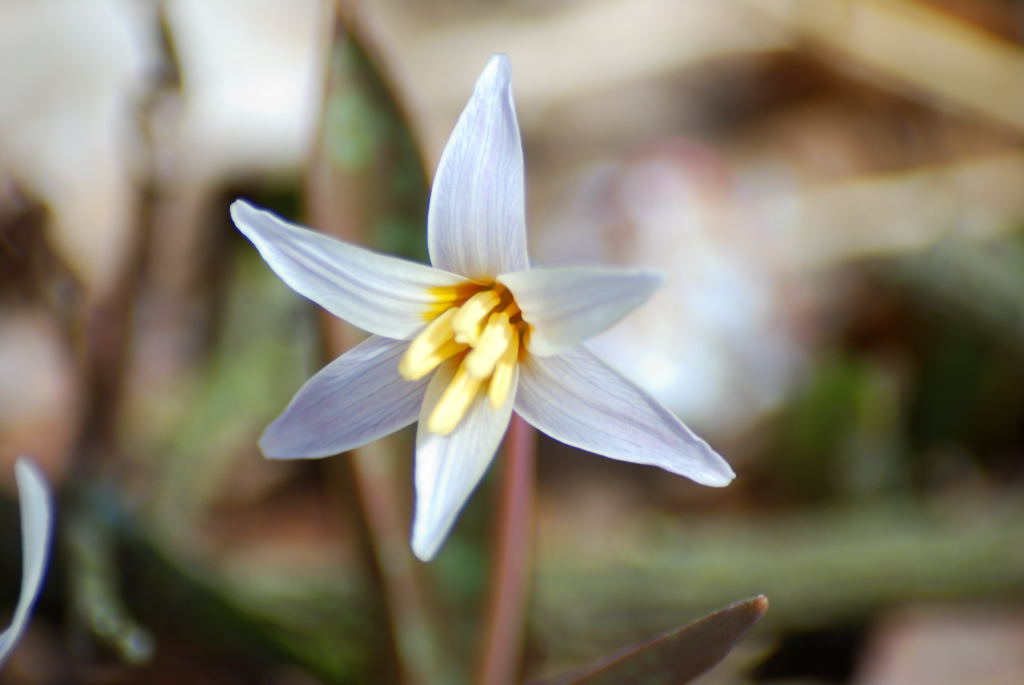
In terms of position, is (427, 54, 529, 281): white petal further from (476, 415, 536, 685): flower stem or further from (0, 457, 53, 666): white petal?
(0, 457, 53, 666): white petal

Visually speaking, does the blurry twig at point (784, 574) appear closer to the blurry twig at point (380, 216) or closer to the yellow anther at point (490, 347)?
the blurry twig at point (380, 216)

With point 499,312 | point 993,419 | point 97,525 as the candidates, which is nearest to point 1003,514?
point 993,419

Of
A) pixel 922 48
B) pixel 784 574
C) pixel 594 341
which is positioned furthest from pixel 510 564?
pixel 922 48

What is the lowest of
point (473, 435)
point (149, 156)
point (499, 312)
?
point (473, 435)

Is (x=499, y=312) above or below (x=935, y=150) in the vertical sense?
below

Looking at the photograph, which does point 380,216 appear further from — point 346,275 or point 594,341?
point 594,341

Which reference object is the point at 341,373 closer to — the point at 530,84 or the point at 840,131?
the point at 530,84

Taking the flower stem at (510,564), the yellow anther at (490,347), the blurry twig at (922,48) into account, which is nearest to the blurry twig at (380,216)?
the flower stem at (510,564)
